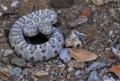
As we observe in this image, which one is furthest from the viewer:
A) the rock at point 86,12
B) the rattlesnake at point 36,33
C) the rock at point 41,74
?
the rock at point 86,12

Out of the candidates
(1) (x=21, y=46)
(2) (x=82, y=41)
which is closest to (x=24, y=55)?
(1) (x=21, y=46)

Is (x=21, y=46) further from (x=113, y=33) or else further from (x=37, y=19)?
(x=113, y=33)

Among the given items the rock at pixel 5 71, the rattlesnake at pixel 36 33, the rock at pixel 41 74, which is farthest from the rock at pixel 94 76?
the rock at pixel 5 71

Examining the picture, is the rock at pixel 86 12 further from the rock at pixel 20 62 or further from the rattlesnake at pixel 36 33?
the rock at pixel 20 62

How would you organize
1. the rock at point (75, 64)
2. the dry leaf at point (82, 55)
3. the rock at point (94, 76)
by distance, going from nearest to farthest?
the rock at point (94, 76), the rock at point (75, 64), the dry leaf at point (82, 55)

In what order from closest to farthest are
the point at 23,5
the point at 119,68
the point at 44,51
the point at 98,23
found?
the point at 119,68 → the point at 44,51 → the point at 98,23 → the point at 23,5

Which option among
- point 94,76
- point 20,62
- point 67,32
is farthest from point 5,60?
point 94,76
